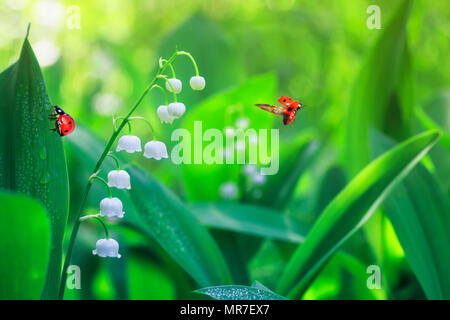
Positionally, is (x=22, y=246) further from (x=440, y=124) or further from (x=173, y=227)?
(x=440, y=124)

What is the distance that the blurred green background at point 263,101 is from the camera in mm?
621

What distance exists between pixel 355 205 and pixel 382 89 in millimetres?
265

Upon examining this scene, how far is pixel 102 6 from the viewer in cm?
103

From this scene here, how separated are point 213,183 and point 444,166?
432mm

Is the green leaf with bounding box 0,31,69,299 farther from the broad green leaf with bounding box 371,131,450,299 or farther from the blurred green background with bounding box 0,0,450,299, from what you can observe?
the broad green leaf with bounding box 371,131,450,299

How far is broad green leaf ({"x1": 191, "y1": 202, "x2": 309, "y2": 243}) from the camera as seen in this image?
1.79 feet

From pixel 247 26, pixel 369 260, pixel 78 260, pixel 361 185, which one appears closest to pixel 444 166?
pixel 369 260

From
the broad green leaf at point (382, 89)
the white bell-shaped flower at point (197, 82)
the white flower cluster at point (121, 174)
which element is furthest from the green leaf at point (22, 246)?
the broad green leaf at point (382, 89)

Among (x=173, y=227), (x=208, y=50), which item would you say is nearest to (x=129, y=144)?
(x=173, y=227)

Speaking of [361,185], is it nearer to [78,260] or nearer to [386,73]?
[386,73]

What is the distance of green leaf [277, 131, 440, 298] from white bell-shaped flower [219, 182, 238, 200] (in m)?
0.20

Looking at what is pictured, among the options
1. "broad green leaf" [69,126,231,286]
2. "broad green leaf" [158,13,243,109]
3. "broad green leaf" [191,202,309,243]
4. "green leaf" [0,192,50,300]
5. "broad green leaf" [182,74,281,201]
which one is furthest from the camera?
"broad green leaf" [158,13,243,109]

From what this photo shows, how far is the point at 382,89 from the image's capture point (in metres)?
0.65

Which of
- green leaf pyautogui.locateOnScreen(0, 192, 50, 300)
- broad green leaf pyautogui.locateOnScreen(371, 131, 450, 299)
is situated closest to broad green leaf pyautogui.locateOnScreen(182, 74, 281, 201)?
broad green leaf pyautogui.locateOnScreen(371, 131, 450, 299)
